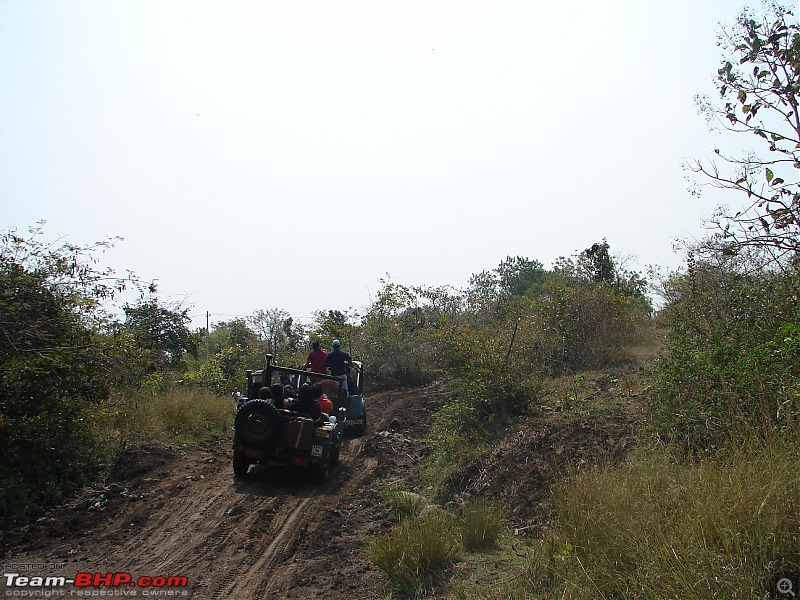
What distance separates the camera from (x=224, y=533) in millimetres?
7594

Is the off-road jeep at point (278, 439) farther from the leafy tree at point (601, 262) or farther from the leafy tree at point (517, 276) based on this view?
the leafy tree at point (517, 276)

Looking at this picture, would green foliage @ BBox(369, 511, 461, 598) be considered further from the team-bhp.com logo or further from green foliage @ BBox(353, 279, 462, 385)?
green foliage @ BBox(353, 279, 462, 385)

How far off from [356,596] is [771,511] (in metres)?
3.60

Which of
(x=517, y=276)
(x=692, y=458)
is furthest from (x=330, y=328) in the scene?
(x=517, y=276)

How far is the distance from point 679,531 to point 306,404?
6853 mm

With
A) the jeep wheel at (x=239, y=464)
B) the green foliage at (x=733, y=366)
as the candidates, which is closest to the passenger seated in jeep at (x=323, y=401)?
the jeep wheel at (x=239, y=464)

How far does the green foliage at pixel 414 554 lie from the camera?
5.88 metres

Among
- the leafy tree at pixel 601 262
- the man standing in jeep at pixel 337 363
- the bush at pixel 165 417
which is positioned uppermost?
the leafy tree at pixel 601 262

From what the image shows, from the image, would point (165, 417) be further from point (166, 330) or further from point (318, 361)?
point (166, 330)

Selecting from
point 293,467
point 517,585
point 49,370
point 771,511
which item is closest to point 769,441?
point 771,511

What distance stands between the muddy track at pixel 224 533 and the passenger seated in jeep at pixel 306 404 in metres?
1.06

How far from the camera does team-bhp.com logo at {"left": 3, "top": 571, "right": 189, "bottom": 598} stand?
18.9 ft

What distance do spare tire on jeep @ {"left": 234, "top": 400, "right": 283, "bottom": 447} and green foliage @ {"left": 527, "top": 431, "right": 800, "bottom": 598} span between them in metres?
4.97

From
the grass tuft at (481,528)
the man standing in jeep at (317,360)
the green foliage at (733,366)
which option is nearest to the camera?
the green foliage at (733,366)
